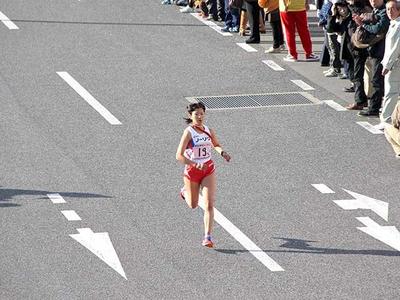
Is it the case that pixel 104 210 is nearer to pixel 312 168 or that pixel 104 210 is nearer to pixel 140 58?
pixel 312 168

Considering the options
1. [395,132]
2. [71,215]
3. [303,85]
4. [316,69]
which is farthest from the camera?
[316,69]

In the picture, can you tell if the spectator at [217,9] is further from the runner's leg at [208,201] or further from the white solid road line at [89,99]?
the runner's leg at [208,201]

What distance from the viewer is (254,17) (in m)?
24.4

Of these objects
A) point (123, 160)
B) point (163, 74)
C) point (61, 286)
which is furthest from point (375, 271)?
point (163, 74)

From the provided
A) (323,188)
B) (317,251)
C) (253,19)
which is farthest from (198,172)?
(253,19)

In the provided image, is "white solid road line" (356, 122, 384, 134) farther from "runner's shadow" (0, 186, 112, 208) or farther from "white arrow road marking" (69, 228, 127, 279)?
"white arrow road marking" (69, 228, 127, 279)

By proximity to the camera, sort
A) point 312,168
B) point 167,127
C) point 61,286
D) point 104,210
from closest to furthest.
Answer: point 61,286 → point 104,210 → point 312,168 → point 167,127

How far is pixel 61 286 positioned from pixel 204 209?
2.52 metres

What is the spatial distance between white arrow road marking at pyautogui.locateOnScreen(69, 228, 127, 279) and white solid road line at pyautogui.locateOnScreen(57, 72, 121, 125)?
4.88 m

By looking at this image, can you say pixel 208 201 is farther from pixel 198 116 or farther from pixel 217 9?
pixel 217 9

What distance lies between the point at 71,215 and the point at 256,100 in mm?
6316

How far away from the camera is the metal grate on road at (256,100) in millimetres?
20828

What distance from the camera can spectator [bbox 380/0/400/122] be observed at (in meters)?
18.8

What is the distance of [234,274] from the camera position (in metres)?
13.9
